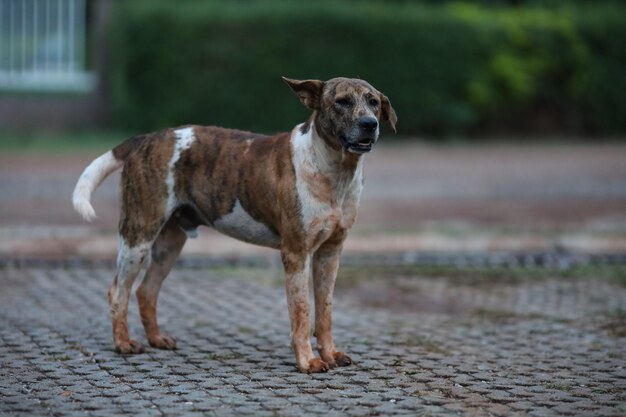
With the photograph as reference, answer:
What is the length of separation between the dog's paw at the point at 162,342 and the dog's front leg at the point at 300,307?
3.54 feet

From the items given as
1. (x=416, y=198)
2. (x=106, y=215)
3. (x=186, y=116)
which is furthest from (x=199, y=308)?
(x=186, y=116)

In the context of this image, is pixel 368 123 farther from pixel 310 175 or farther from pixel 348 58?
pixel 348 58

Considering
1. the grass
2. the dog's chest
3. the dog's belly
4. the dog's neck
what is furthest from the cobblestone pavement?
the grass

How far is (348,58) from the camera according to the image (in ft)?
87.0

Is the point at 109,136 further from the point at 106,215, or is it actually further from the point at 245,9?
the point at 106,215

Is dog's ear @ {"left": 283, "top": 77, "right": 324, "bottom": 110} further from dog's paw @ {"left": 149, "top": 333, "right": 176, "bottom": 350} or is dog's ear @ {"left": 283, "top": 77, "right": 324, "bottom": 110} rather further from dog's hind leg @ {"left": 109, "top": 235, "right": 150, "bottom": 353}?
dog's paw @ {"left": 149, "top": 333, "right": 176, "bottom": 350}

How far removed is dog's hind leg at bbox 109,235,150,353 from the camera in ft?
25.8

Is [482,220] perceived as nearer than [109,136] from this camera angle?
Yes

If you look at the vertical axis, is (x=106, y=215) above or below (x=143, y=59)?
below

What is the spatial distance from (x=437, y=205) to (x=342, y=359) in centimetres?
943

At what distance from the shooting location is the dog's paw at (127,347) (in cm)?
785

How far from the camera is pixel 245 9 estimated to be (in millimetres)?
26359

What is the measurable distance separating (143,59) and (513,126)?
9.49m

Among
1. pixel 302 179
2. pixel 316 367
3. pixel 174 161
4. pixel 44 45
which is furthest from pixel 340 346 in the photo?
pixel 44 45
